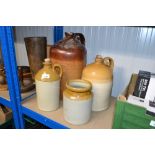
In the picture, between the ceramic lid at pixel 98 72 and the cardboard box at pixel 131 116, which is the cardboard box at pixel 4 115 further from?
the cardboard box at pixel 131 116

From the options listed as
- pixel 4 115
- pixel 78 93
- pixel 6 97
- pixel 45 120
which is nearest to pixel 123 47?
pixel 78 93

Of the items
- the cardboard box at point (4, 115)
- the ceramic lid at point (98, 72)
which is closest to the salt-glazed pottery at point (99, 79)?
the ceramic lid at point (98, 72)

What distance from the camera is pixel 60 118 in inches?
31.0

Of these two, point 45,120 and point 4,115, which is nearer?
point 45,120

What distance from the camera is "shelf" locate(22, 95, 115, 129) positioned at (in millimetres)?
743

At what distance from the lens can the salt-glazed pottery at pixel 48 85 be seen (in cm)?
76

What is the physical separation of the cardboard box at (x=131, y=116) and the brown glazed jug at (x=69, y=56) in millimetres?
318

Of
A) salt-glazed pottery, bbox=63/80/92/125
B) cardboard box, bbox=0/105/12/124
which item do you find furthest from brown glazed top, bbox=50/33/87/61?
cardboard box, bbox=0/105/12/124

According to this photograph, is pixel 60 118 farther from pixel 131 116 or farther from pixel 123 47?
pixel 123 47

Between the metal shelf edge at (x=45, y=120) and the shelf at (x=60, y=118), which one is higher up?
the shelf at (x=60, y=118)

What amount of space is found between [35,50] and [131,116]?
0.67 m

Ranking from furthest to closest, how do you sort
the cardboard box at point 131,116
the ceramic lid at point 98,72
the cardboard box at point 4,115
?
the cardboard box at point 4,115, the ceramic lid at point 98,72, the cardboard box at point 131,116
